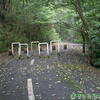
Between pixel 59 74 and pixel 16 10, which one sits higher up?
pixel 16 10

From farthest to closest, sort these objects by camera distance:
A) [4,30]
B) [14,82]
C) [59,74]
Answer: [4,30] < [59,74] < [14,82]

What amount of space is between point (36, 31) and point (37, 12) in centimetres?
168

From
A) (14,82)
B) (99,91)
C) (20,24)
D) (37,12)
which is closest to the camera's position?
(99,91)

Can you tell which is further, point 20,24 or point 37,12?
point 37,12

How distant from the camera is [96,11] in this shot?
10602 millimetres

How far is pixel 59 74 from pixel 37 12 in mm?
11906

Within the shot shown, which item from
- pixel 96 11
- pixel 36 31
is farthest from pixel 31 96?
pixel 36 31

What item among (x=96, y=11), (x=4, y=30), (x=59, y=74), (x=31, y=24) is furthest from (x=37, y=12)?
(x=59, y=74)

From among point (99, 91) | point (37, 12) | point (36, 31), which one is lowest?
point (99, 91)

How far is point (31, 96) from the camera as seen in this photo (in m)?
4.75

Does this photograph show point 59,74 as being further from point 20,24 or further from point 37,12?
point 37,12
